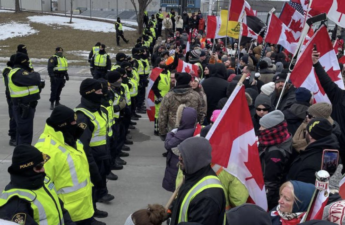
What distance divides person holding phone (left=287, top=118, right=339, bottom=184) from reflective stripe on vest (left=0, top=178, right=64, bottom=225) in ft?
7.42

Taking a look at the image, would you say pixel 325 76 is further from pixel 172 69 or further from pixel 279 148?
pixel 172 69

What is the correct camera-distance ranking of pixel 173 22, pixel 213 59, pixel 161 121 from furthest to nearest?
pixel 173 22, pixel 213 59, pixel 161 121

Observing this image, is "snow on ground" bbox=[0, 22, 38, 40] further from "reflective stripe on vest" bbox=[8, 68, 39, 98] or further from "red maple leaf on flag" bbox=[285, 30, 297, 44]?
"red maple leaf on flag" bbox=[285, 30, 297, 44]

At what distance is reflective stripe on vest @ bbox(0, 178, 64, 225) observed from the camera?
3.36 metres

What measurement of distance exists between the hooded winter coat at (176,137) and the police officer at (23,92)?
3837 millimetres

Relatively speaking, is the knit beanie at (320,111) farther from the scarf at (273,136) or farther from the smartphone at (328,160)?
the smartphone at (328,160)

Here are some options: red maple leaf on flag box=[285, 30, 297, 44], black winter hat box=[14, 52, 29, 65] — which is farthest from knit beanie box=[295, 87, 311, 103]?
black winter hat box=[14, 52, 29, 65]

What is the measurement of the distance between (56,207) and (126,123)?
18.3ft

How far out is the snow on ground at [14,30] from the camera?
31358 millimetres

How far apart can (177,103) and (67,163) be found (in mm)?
3618

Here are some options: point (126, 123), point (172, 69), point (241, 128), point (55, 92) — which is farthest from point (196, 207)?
point (55, 92)

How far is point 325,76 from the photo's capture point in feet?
19.3

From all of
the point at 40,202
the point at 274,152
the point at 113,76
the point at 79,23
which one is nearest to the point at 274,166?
the point at 274,152

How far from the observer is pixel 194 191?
3338 millimetres
